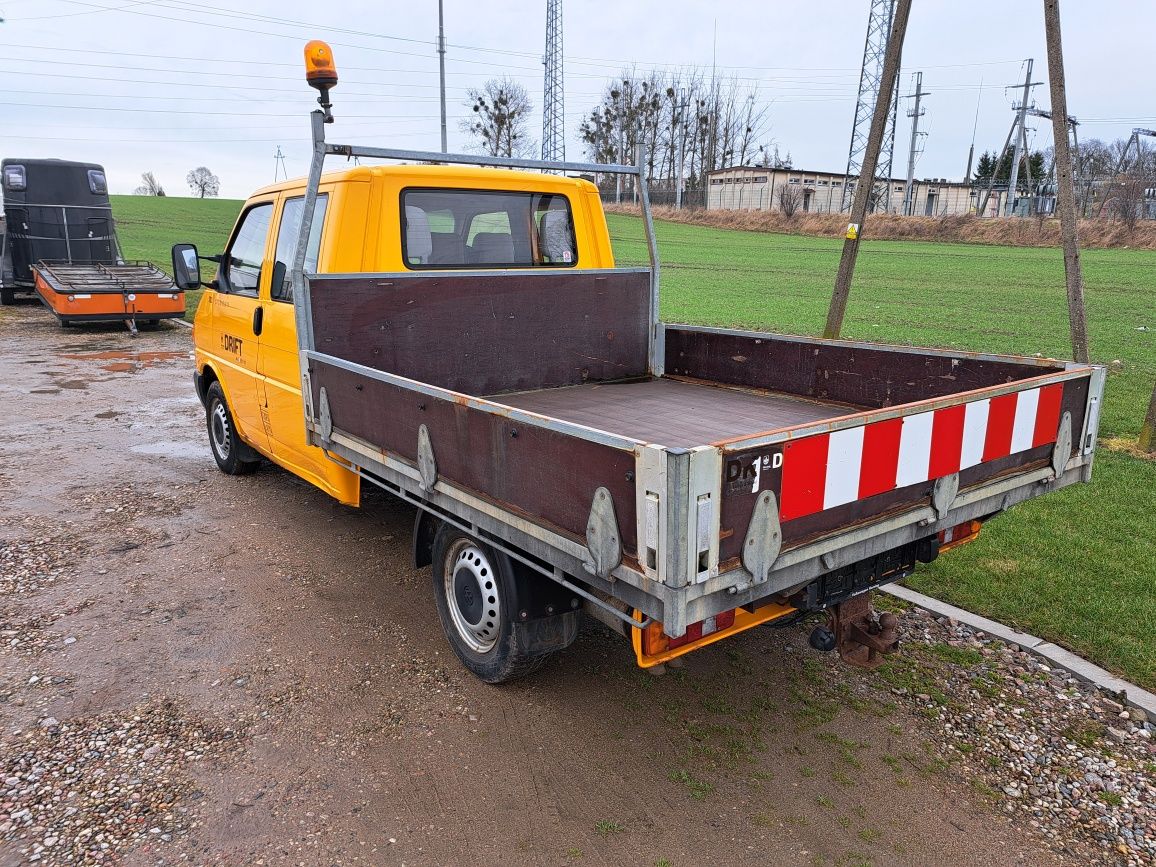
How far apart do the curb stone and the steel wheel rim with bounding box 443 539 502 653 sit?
2.38 metres

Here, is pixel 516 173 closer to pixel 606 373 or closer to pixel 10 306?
pixel 606 373

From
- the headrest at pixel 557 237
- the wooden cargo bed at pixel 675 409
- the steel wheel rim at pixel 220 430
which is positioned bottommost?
the steel wheel rim at pixel 220 430

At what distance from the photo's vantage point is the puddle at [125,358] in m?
12.4

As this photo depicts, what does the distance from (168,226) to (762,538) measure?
5429 cm

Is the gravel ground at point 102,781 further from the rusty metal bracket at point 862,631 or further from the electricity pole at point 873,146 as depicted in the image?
the electricity pole at point 873,146

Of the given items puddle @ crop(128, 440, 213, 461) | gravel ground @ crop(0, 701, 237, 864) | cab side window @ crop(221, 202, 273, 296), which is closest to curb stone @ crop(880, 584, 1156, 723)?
gravel ground @ crop(0, 701, 237, 864)

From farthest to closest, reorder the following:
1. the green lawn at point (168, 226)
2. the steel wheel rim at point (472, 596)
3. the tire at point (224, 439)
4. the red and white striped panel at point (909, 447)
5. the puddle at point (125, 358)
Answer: the green lawn at point (168, 226), the puddle at point (125, 358), the tire at point (224, 439), the steel wheel rim at point (472, 596), the red and white striped panel at point (909, 447)

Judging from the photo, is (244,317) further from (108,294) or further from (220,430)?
(108,294)

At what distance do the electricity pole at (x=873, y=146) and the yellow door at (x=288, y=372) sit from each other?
205 inches

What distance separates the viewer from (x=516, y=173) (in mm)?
5348

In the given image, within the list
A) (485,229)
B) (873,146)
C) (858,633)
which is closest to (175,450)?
(485,229)

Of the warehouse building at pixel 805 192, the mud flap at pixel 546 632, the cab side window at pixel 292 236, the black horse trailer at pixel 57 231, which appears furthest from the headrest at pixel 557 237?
the warehouse building at pixel 805 192

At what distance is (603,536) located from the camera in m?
2.59

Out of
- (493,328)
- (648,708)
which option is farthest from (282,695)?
(493,328)
